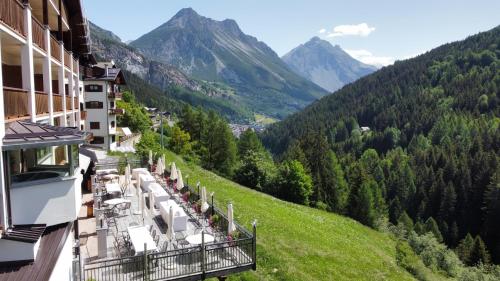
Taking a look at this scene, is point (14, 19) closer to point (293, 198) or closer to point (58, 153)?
point (58, 153)

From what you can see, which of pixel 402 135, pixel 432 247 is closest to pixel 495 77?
pixel 402 135

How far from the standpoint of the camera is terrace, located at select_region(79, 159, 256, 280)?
571 inches

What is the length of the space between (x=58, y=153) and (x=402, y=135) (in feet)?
526

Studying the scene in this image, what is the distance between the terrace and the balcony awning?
191 inches

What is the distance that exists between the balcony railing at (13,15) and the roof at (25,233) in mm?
5727

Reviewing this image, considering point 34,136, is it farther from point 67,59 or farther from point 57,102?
point 67,59

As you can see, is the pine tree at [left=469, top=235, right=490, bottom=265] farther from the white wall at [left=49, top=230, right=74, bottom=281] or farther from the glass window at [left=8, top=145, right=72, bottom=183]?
the glass window at [left=8, top=145, right=72, bottom=183]

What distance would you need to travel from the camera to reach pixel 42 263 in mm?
9562

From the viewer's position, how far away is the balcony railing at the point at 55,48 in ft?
58.2

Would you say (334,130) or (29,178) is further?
(334,130)

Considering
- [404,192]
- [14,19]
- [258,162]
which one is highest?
[14,19]

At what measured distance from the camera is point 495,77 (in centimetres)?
18475

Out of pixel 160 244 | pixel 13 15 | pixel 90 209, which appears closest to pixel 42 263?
pixel 13 15

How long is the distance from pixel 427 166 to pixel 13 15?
11900 centimetres
